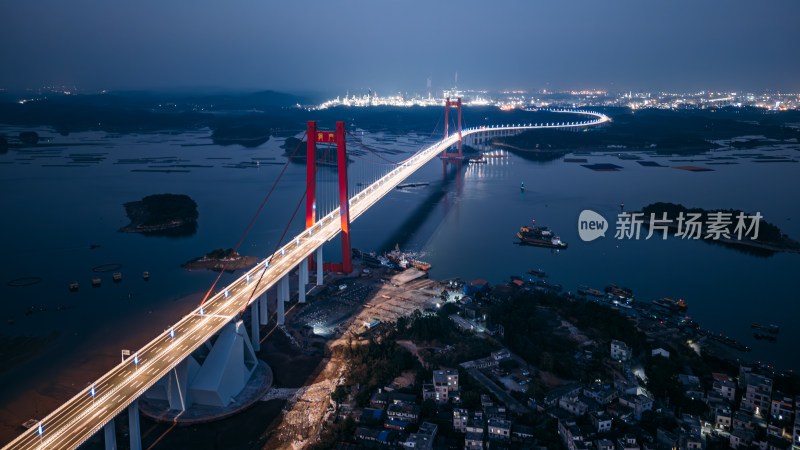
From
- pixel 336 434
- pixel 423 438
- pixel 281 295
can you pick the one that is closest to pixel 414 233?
pixel 281 295


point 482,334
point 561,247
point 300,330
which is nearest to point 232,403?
point 300,330

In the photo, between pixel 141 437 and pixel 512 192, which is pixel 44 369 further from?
pixel 512 192

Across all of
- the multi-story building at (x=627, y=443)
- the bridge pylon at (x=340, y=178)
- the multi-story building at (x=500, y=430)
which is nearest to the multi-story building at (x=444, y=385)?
the multi-story building at (x=500, y=430)

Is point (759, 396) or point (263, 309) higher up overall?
point (263, 309)

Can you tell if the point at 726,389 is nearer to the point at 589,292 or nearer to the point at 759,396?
the point at 759,396

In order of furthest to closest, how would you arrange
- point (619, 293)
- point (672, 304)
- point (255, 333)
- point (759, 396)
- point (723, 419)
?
point (619, 293) < point (672, 304) < point (255, 333) < point (759, 396) < point (723, 419)

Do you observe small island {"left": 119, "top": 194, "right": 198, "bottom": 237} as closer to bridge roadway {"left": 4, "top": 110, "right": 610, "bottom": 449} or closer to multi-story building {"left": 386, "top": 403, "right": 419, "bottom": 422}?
bridge roadway {"left": 4, "top": 110, "right": 610, "bottom": 449}

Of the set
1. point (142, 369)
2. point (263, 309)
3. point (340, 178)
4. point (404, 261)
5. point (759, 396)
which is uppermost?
point (340, 178)
